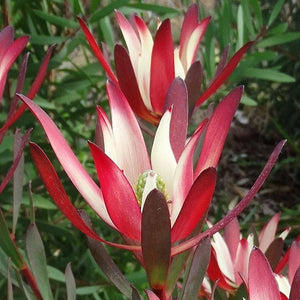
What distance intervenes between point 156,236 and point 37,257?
0.16 m

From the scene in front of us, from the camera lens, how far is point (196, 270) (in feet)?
1.69

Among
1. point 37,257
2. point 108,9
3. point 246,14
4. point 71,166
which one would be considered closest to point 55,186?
point 71,166

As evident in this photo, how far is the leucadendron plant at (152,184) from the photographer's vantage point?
470 millimetres

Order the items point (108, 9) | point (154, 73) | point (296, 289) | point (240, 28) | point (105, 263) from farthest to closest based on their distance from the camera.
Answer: point (240, 28)
point (108, 9)
point (154, 73)
point (105, 263)
point (296, 289)

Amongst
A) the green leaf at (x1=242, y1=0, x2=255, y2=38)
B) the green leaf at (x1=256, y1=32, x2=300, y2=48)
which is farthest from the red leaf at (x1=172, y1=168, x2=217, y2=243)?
the green leaf at (x1=256, y1=32, x2=300, y2=48)

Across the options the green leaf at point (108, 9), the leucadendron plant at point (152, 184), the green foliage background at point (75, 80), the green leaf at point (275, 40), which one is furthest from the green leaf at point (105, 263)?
the green leaf at point (275, 40)

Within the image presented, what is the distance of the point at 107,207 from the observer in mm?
479

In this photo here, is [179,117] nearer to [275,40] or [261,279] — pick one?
[261,279]

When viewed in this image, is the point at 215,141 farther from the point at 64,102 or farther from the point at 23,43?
the point at 64,102

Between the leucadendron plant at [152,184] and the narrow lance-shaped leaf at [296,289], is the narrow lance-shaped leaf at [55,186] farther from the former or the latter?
the narrow lance-shaped leaf at [296,289]

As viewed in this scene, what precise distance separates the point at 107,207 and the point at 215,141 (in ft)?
0.33

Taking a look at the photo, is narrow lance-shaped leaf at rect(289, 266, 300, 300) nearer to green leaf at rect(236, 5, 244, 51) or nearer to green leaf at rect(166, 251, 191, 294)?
green leaf at rect(166, 251, 191, 294)

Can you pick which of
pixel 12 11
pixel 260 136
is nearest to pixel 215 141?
pixel 12 11

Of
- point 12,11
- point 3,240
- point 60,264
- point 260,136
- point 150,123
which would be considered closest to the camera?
point 3,240
